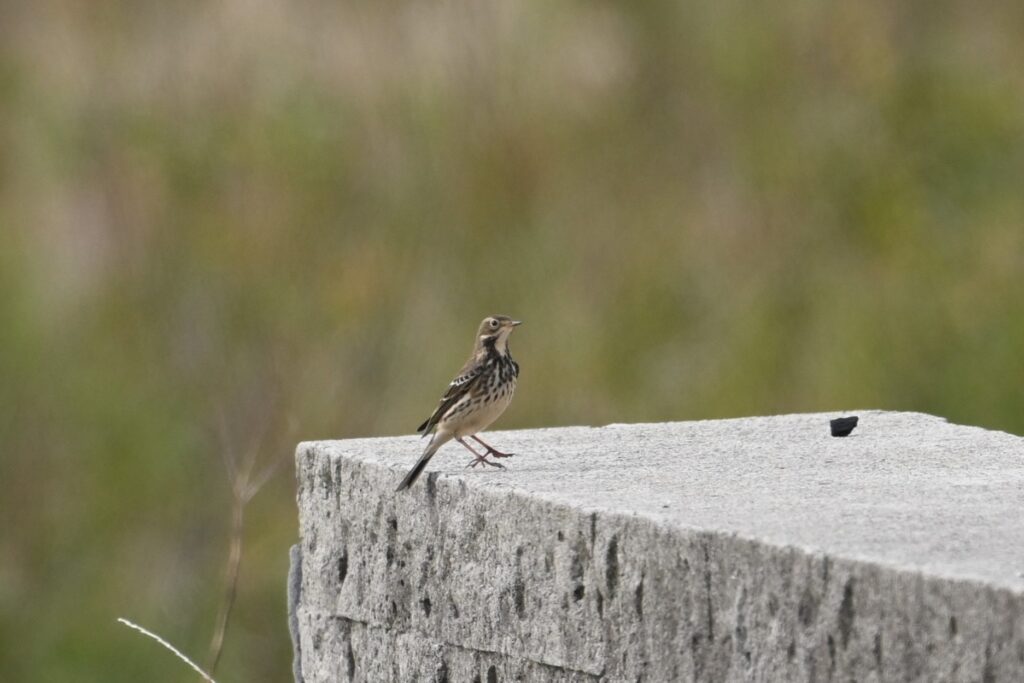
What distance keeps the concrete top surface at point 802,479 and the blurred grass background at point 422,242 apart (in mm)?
3359

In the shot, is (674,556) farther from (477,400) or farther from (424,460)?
(477,400)

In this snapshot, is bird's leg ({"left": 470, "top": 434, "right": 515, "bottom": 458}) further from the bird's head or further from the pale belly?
the bird's head

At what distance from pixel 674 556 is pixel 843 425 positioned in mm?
1588

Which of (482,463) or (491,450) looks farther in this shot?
(491,450)

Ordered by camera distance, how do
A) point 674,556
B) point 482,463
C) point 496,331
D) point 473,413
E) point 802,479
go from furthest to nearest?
1. point 496,331
2. point 473,413
3. point 482,463
4. point 802,479
5. point 674,556

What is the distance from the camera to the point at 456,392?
479 cm

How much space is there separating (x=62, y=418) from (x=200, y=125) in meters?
1.93

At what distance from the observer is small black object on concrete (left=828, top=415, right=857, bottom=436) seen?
4914 millimetres

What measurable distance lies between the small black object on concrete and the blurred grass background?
10.3ft

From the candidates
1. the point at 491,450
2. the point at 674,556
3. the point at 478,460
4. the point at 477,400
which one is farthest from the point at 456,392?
the point at 674,556

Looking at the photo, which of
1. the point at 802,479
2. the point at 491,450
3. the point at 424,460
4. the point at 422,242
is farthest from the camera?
the point at 422,242

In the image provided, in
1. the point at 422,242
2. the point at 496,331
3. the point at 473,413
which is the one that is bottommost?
the point at 473,413

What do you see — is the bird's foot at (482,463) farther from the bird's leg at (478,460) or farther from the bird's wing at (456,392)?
the bird's wing at (456,392)

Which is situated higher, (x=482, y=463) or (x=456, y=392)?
(x=456, y=392)
